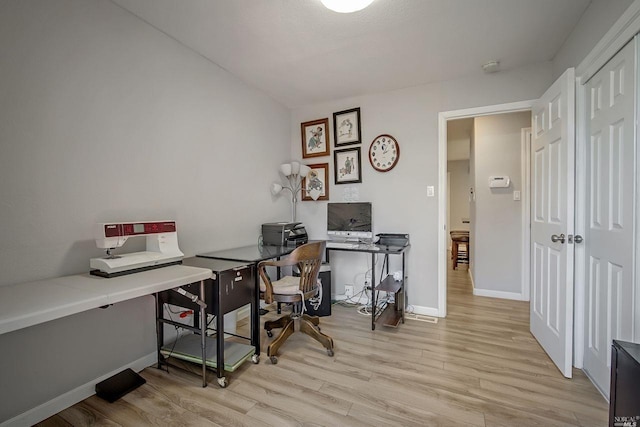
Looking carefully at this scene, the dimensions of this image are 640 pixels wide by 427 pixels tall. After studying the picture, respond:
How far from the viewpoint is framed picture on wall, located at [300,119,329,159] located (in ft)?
11.0

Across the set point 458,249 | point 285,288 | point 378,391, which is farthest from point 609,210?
point 458,249

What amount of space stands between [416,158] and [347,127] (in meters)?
0.87

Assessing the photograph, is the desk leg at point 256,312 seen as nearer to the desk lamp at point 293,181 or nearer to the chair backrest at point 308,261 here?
the chair backrest at point 308,261

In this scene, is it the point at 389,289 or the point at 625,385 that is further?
the point at 389,289

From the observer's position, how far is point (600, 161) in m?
1.65

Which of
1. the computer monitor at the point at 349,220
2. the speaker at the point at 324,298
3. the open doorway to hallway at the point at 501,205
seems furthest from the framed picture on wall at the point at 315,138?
the open doorway to hallway at the point at 501,205

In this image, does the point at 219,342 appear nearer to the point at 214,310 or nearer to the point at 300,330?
the point at 214,310

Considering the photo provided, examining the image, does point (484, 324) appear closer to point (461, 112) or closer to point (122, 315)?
point (461, 112)

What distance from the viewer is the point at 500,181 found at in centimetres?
340

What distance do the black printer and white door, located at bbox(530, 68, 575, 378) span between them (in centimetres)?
208

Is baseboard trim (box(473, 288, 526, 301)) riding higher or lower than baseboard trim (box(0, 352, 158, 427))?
lower

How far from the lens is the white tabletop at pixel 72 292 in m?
0.97

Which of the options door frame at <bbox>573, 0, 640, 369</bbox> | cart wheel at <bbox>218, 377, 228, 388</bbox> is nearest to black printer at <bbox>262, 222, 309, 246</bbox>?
cart wheel at <bbox>218, 377, 228, 388</bbox>

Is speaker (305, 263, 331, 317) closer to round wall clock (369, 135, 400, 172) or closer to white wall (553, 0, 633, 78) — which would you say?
round wall clock (369, 135, 400, 172)
